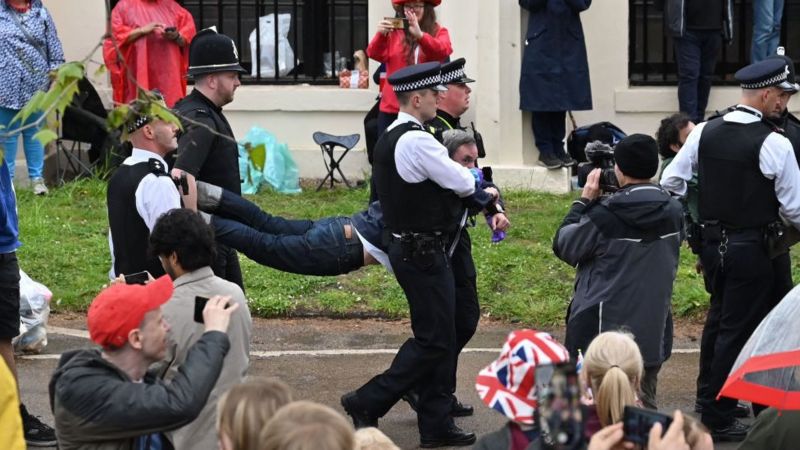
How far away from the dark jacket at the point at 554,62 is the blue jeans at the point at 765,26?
189 centimetres

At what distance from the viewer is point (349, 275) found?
1138 cm

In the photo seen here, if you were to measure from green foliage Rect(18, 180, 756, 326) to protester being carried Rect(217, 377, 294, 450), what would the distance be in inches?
241

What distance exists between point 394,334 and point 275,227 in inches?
101

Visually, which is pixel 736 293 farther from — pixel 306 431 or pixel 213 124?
pixel 306 431

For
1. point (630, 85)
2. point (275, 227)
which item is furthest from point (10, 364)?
point (630, 85)

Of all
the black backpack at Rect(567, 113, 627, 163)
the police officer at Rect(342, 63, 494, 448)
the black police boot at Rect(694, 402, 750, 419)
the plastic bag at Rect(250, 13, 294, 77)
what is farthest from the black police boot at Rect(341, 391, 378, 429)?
the plastic bag at Rect(250, 13, 294, 77)

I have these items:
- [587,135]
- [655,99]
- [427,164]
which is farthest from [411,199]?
[655,99]

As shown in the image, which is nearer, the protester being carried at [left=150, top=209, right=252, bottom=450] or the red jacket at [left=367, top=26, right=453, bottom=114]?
the protester being carried at [left=150, top=209, right=252, bottom=450]

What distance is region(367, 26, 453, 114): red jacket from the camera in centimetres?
1239

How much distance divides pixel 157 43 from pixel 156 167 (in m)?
6.78

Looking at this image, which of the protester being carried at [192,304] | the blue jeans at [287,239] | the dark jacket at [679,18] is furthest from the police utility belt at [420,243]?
the dark jacket at [679,18]

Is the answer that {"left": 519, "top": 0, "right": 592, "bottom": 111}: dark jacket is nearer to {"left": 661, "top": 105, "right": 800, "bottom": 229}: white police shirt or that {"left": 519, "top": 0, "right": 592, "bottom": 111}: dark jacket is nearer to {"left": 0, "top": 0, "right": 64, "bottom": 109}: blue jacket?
{"left": 0, "top": 0, "right": 64, "bottom": 109}: blue jacket

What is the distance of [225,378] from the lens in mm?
5801

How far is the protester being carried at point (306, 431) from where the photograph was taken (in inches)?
151
